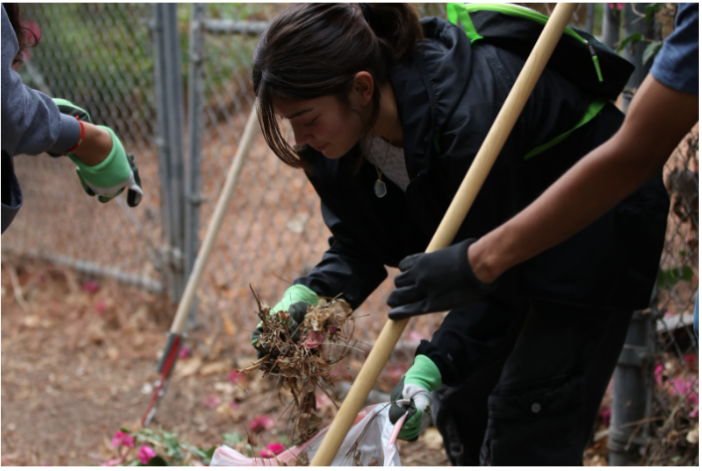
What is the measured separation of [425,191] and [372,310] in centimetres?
195

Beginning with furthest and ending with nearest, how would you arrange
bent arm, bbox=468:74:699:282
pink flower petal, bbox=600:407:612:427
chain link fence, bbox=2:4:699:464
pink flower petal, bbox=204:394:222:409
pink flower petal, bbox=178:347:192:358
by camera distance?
1. pink flower petal, bbox=178:347:192:358
2. pink flower petal, bbox=204:394:222:409
3. pink flower petal, bbox=600:407:612:427
4. chain link fence, bbox=2:4:699:464
5. bent arm, bbox=468:74:699:282

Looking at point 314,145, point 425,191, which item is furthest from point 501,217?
point 314,145

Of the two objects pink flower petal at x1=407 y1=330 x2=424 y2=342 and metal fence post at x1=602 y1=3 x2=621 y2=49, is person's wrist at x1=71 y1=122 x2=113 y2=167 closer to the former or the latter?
metal fence post at x1=602 y1=3 x2=621 y2=49

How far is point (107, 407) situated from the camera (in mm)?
3305

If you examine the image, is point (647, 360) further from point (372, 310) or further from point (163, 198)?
point (163, 198)

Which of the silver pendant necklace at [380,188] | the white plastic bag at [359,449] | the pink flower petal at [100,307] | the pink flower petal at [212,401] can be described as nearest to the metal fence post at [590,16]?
the silver pendant necklace at [380,188]

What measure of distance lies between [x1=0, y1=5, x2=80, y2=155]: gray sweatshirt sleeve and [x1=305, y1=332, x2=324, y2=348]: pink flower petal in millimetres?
842

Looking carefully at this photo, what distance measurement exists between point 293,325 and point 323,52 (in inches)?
28.3

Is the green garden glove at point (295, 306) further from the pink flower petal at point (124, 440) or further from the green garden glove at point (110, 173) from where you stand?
the pink flower petal at point (124, 440)

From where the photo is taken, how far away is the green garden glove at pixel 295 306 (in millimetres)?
1747

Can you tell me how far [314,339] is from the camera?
169 centimetres

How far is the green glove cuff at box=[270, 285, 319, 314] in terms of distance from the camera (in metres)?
1.85

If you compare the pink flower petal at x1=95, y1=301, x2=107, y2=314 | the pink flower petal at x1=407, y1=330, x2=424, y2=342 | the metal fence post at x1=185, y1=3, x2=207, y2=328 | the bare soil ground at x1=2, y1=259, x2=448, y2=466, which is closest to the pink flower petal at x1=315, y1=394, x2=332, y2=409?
the bare soil ground at x1=2, y1=259, x2=448, y2=466

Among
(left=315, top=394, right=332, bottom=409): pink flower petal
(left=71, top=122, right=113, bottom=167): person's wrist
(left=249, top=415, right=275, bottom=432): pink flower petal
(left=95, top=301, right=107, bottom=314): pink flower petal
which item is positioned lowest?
(left=95, top=301, right=107, bottom=314): pink flower petal
